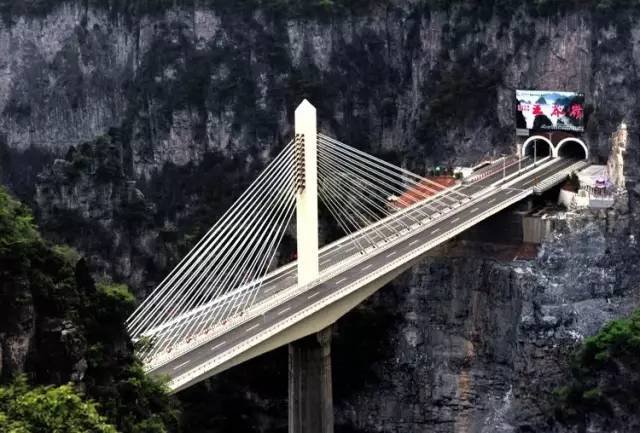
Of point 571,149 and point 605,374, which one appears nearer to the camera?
point 605,374

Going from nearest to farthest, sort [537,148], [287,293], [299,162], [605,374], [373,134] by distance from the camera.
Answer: [299,162] < [287,293] < [605,374] < [537,148] < [373,134]

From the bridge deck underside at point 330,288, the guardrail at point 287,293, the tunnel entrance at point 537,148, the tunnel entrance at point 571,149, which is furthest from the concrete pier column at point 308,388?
the tunnel entrance at point 571,149

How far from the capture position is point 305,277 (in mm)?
61219

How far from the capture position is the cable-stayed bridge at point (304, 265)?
55062 millimetres

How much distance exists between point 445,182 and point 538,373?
1539 centimetres

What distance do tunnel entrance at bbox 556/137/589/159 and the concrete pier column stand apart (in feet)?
79.8

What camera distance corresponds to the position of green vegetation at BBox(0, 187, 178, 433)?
38219mm

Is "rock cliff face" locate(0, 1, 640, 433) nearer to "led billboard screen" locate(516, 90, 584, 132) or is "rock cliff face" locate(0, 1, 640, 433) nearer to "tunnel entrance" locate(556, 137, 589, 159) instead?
"led billboard screen" locate(516, 90, 584, 132)

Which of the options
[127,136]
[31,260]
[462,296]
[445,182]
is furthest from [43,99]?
[31,260]

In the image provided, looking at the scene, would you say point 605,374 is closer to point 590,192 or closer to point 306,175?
point 590,192

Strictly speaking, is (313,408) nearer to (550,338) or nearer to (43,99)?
(550,338)

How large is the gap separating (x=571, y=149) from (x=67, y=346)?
151 ft

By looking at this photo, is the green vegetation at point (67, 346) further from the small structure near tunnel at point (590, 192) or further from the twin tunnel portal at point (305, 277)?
the small structure near tunnel at point (590, 192)

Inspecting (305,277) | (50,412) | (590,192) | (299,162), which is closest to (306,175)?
(299,162)
